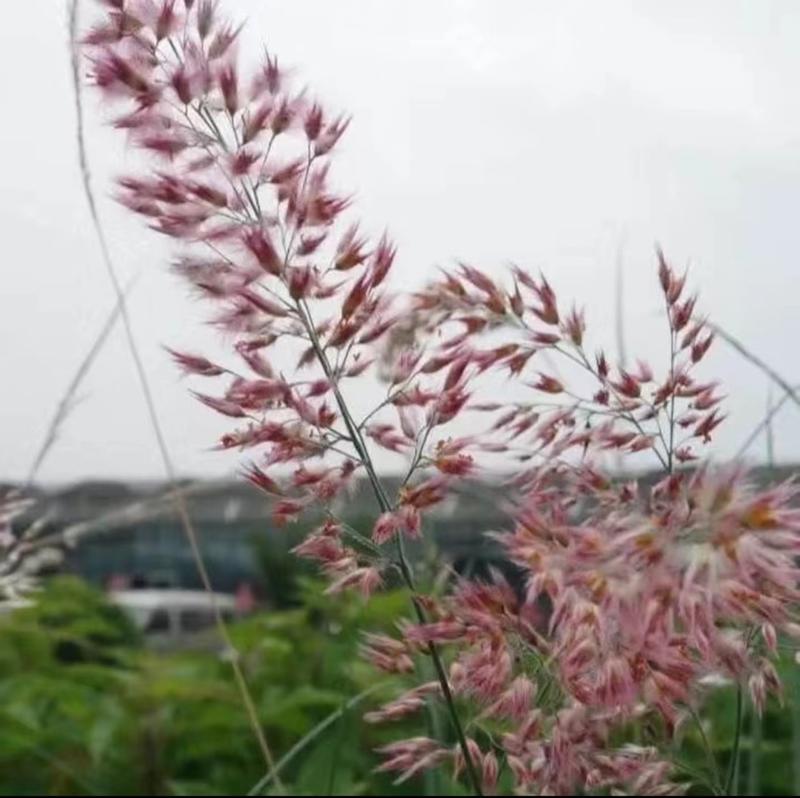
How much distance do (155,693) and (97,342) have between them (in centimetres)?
97

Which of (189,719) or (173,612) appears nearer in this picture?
(189,719)

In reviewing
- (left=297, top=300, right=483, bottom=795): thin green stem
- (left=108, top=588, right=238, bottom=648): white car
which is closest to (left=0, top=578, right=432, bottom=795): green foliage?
(left=108, top=588, right=238, bottom=648): white car

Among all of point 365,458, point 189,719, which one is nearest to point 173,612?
point 189,719

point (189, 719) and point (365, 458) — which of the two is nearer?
point (365, 458)

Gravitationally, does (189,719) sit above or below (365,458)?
below

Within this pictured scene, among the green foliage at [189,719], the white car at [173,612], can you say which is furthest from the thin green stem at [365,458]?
the white car at [173,612]

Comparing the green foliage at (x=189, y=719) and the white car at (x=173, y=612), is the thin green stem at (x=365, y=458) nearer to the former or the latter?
the green foliage at (x=189, y=719)

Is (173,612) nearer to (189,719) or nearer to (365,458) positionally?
(189,719)

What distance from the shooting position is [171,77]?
30.2 inches

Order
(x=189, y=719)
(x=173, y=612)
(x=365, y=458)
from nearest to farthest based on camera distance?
(x=365, y=458), (x=189, y=719), (x=173, y=612)

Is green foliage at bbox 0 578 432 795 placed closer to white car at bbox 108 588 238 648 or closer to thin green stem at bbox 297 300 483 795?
white car at bbox 108 588 238 648

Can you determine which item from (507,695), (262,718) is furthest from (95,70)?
(262,718)

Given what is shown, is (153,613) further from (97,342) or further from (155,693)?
(97,342)

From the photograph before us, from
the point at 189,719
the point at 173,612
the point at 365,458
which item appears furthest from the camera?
the point at 173,612
